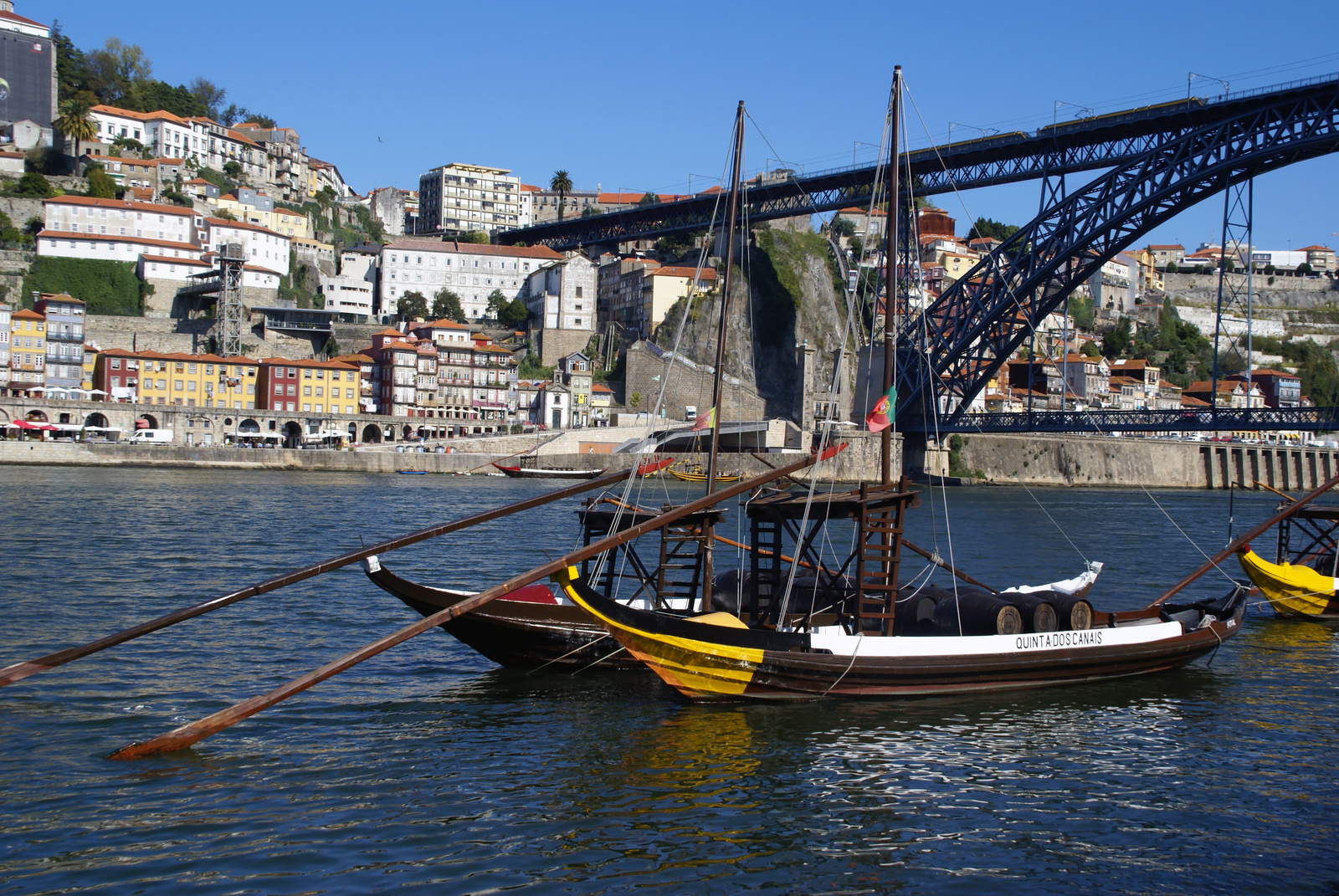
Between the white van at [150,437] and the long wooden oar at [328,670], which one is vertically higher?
the white van at [150,437]

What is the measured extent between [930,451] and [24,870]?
46.8 meters

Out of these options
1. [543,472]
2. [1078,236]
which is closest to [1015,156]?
[1078,236]

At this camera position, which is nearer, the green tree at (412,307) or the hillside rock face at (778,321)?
the hillside rock face at (778,321)

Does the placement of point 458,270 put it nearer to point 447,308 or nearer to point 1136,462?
point 447,308

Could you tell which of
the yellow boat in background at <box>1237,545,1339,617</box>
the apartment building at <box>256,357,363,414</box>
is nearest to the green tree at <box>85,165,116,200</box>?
the apartment building at <box>256,357,363,414</box>

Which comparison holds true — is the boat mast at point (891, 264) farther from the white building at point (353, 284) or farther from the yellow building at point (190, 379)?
the white building at point (353, 284)

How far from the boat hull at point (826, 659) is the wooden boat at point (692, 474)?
113ft

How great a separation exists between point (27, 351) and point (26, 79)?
3003 cm

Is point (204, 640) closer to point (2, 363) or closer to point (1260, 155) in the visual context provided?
point (1260, 155)

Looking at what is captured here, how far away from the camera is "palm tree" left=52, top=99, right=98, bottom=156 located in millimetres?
69750

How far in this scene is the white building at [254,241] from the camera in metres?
67.3

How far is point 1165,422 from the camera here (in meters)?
46.5

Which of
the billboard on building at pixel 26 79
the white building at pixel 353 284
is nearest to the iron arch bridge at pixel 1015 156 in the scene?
the white building at pixel 353 284

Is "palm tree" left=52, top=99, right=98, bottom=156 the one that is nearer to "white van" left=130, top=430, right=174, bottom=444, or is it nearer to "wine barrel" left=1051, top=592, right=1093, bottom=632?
"white van" left=130, top=430, right=174, bottom=444
